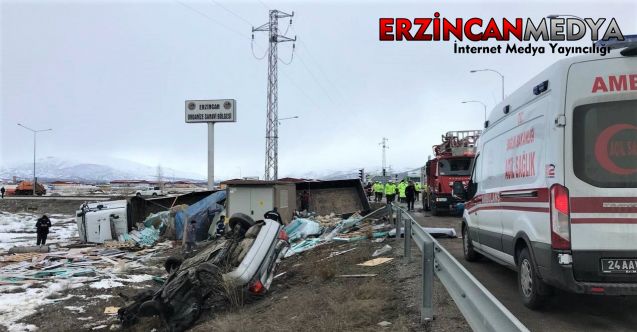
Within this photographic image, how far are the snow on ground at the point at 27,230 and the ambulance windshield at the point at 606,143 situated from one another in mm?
19446

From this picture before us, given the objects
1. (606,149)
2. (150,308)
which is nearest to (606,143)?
(606,149)

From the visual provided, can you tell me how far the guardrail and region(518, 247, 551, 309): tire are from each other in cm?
119

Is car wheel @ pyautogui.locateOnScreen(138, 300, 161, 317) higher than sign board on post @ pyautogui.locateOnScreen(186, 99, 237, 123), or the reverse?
sign board on post @ pyautogui.locateOnScreen(186, 99, 237, 123)

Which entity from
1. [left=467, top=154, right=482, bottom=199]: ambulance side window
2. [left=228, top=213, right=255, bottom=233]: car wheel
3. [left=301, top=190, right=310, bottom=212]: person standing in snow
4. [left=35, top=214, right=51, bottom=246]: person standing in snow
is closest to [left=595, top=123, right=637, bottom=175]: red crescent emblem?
[left=467, top=154, right=482, bottom=199]: ambulance side window

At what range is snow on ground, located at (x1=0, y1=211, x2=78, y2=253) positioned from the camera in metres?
21.1

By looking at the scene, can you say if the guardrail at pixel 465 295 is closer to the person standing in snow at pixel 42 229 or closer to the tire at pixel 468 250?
the tire at pixel 468 250

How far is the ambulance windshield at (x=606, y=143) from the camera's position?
4.85 m

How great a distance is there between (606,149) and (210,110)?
39.4 metres

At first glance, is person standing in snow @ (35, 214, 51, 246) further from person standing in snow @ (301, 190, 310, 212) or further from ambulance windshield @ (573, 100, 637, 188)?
ambulance windshield @ (573, 100, 637, 188)

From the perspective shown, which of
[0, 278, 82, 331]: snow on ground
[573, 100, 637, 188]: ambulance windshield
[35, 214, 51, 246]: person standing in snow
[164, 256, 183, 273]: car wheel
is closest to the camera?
[573, 100, 637, 188]: ambulance windshield

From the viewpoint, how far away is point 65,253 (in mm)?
16391

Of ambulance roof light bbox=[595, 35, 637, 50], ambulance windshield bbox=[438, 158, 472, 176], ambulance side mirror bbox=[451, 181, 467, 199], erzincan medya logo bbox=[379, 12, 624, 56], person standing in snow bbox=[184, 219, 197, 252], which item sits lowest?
person standing in snow bbox=[184, 219, 197, 252]

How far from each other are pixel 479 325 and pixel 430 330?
171 cm

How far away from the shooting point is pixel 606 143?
492 cm
